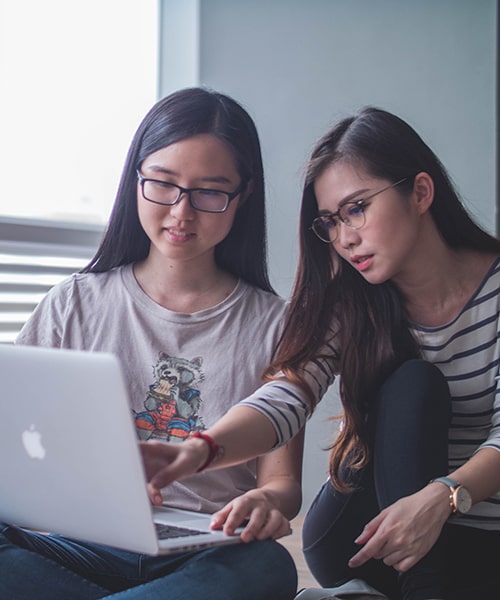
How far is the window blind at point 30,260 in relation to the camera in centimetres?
234

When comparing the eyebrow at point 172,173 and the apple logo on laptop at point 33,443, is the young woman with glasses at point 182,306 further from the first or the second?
the apple logo on laptop at point 33,443

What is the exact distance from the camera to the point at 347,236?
1.37 metres

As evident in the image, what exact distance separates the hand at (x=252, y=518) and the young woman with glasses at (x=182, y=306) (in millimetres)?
42

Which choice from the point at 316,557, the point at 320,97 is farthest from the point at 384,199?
the point at 320,97

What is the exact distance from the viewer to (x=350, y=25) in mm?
2691

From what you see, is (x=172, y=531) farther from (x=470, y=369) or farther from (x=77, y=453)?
(x=470, y=369)

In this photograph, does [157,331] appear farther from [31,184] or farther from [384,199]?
[31,184]

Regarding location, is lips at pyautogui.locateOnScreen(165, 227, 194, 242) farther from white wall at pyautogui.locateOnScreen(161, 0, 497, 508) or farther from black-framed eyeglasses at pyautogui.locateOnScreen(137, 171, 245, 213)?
white wall at pyautogui.locateOnScreen(161, 0, 497, 508)

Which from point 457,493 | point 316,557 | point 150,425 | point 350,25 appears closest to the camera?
point 457,493

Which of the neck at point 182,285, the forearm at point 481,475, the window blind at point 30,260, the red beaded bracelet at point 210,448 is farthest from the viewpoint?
the window blind at point 30,260

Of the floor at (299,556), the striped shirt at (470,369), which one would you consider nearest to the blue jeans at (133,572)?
the striped shirt at (470,369)

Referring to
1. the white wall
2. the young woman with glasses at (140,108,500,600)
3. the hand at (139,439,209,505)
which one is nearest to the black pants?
the young woman with glasses at (140,108,500,600)

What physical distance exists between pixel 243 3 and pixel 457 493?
1.76 meters

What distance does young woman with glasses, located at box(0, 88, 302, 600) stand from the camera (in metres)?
1.31
